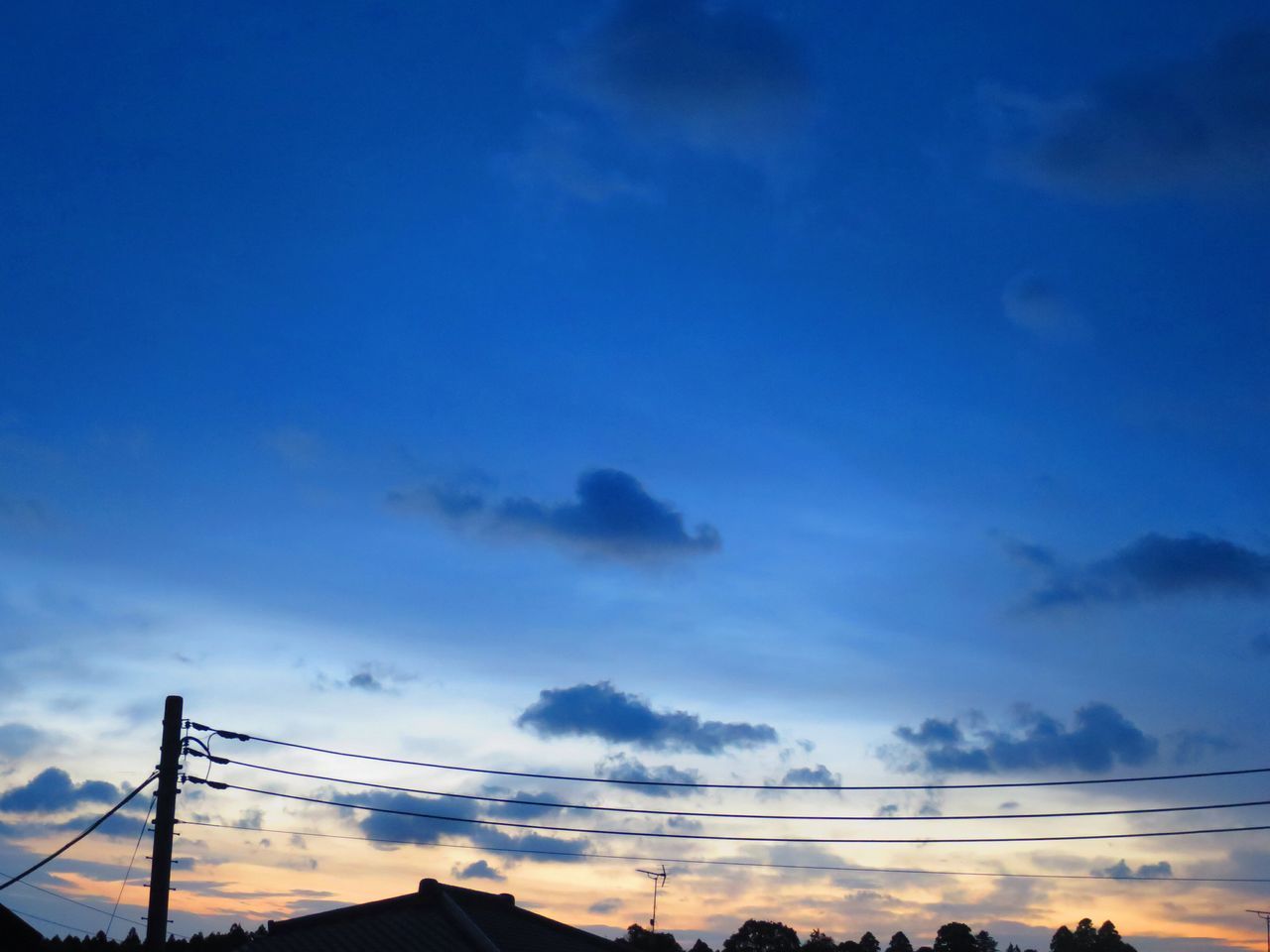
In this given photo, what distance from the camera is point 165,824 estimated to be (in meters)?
31.2

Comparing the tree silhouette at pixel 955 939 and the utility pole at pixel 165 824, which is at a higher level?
the utility pole at pixel 165 824

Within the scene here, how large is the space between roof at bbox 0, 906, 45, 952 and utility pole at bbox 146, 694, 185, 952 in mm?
6137

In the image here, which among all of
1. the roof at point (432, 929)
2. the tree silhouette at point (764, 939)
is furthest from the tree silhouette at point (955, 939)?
the roof at point (432, 929)

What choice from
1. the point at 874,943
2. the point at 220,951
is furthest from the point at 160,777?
the point at 874,943

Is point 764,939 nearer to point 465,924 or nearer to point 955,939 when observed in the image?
point 955,939

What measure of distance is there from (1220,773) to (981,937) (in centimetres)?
12893

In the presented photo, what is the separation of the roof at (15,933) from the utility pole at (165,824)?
20.1 ft

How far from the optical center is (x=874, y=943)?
13575 cm

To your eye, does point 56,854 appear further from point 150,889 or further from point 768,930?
point 768,930

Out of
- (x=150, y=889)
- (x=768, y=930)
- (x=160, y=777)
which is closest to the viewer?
(x=150, y=889)

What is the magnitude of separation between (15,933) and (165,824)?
6913mm

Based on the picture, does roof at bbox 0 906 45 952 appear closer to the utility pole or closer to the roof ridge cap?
the utility pole

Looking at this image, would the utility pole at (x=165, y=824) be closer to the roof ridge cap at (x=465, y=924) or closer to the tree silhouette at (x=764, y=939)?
the roof ridge cap at (x=465, y=924)

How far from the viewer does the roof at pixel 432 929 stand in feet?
130
